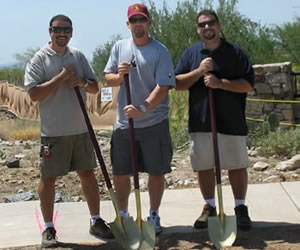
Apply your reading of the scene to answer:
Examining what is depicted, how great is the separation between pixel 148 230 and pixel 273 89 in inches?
233

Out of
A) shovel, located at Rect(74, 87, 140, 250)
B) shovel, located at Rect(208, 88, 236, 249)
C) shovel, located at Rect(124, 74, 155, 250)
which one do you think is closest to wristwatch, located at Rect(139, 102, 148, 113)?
shovel, located at Rect(124, 74, 155, 250)

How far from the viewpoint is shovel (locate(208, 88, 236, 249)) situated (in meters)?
4.82

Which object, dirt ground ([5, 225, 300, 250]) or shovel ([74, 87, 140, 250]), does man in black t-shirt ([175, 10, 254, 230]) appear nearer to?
dirt ground ([5, 225, 300, 250])

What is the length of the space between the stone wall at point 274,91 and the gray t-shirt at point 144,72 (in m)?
5.43

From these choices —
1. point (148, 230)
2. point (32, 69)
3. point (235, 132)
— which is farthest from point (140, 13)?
point (148, 230)

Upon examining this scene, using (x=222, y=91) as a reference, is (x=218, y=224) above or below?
below

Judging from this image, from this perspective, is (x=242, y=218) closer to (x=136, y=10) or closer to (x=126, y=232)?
(x=126, y=232)

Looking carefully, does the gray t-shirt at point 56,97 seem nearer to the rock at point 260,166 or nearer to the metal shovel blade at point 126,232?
the metal shovel blade at point 126,232

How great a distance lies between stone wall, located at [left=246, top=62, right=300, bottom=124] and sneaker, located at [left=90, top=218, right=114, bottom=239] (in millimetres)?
5453

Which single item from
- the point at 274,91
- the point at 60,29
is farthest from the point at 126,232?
the point at 274,91

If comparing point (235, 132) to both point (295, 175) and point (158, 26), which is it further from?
point (158, 26)

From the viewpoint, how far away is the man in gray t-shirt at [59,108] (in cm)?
480

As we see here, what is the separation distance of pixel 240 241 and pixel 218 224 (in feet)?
0.80

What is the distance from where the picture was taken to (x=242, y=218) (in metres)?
5.29
